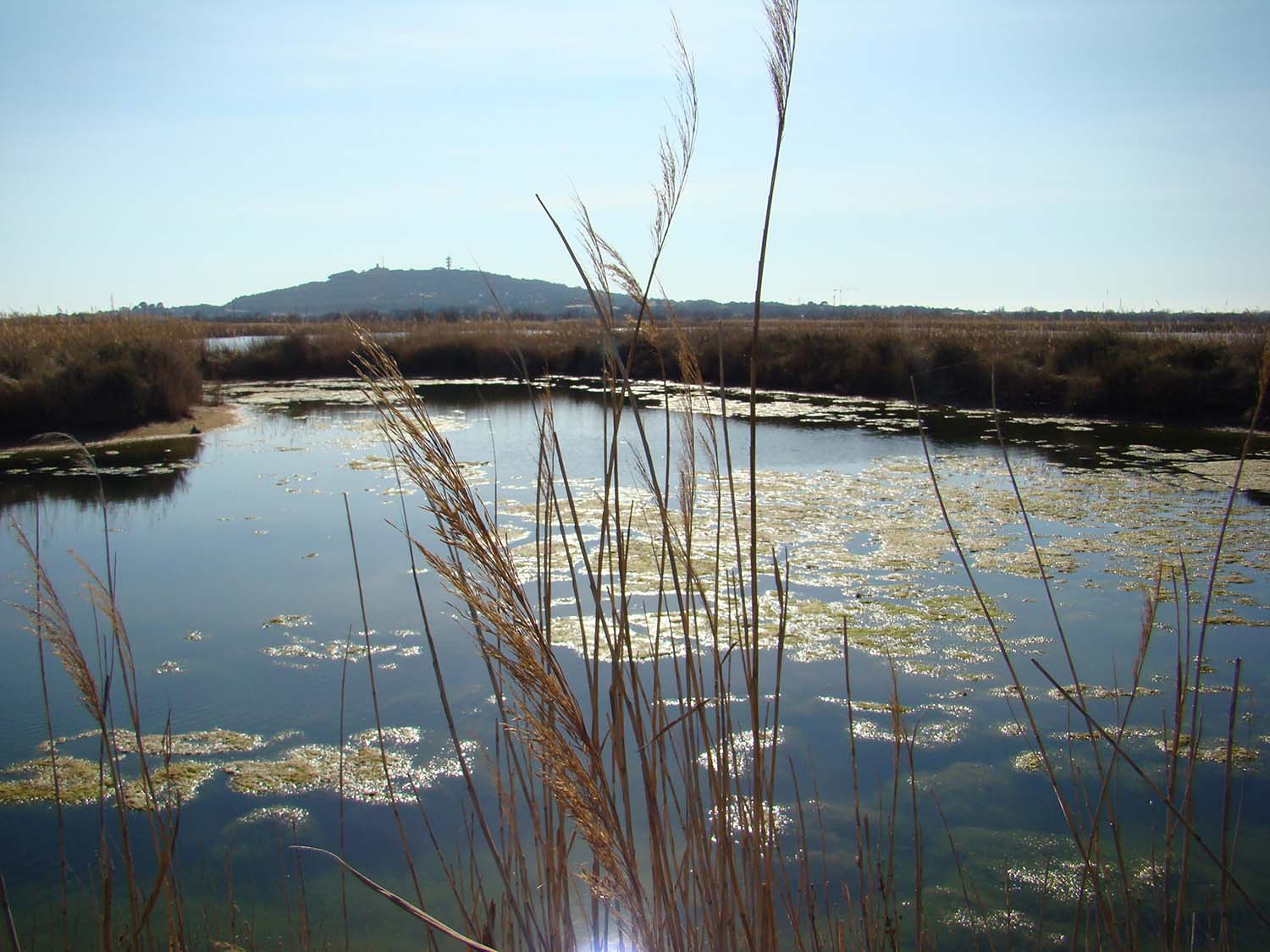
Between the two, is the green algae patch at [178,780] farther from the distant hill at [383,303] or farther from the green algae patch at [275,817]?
the distant hill at [383,303]

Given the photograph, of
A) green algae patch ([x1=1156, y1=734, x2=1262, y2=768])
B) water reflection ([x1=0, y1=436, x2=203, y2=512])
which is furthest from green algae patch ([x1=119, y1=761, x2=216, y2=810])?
water reflection ([x1=0, y1=436, x2=203, y2=512])

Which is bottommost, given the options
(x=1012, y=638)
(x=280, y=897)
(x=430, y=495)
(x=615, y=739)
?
(x=280, y=897)

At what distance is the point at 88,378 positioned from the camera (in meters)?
11.2

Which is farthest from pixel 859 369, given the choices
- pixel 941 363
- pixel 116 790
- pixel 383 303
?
pixel 383 303

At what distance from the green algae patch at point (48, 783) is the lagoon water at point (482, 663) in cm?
2

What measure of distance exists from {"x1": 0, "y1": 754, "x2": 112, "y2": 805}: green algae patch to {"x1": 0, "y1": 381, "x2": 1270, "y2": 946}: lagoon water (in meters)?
0.02

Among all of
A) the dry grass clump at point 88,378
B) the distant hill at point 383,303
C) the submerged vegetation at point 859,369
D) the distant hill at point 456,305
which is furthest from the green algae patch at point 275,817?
the distant hill at point 383,303

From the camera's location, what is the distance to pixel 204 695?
4191 millimetres

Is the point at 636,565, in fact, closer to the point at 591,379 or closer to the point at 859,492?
the point at 859,492

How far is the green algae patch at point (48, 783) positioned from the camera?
10.9 feet

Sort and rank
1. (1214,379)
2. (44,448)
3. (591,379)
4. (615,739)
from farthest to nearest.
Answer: (591,379), (1214,379), (44,448), (615,739)

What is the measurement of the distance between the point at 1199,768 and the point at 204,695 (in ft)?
13.5

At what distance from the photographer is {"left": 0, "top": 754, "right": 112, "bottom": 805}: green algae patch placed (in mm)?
3336

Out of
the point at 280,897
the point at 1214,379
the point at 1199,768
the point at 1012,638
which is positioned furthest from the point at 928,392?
the point at 280,897
